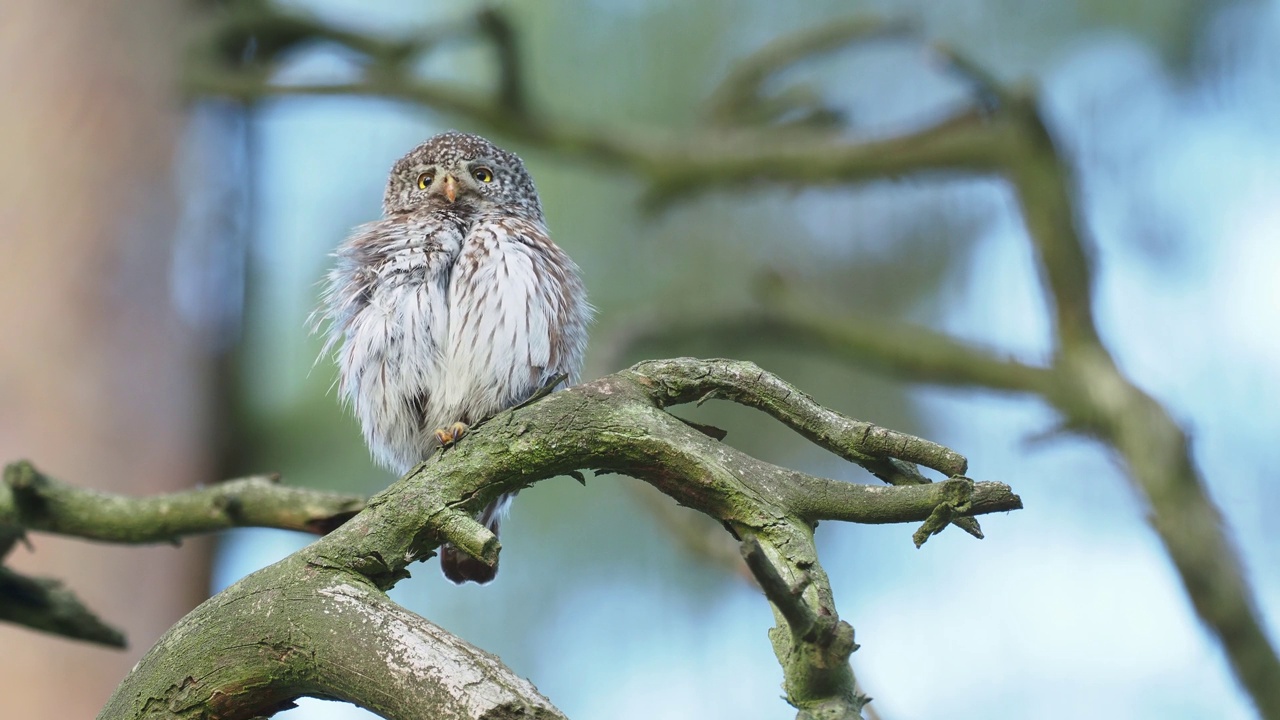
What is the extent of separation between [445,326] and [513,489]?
1286 millimetres

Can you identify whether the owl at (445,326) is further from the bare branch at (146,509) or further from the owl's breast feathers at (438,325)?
the bare branch at (146,509)

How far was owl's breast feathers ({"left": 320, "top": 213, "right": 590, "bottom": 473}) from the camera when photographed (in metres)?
3.30

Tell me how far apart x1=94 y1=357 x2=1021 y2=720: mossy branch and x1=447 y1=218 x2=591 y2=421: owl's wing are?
3.63 ft

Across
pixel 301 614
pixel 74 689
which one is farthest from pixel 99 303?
pixel 301 614

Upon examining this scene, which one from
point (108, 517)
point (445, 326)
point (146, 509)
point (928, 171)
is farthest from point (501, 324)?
point (928, 171)

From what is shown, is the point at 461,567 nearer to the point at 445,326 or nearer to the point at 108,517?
the point at 445,326

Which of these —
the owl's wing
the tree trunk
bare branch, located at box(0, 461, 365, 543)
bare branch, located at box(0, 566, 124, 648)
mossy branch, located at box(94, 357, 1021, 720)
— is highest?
the tree trunk

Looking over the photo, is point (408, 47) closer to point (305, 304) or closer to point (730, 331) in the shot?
point (305, 304)

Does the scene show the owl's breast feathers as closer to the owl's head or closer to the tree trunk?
the owl's head

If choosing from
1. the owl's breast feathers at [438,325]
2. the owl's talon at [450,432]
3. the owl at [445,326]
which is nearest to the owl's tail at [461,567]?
the owl at [445,326]

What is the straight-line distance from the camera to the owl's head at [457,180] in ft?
13.0

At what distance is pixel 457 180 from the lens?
400 centimetres

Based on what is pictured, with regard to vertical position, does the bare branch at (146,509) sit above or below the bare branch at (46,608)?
above

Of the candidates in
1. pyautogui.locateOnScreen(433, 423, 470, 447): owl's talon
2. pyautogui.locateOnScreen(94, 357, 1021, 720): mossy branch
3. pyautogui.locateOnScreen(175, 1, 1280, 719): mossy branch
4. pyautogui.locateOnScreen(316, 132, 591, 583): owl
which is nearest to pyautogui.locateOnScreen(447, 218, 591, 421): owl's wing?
pyautogui.locateOnScreen(316, 132, 591, 583): owl
